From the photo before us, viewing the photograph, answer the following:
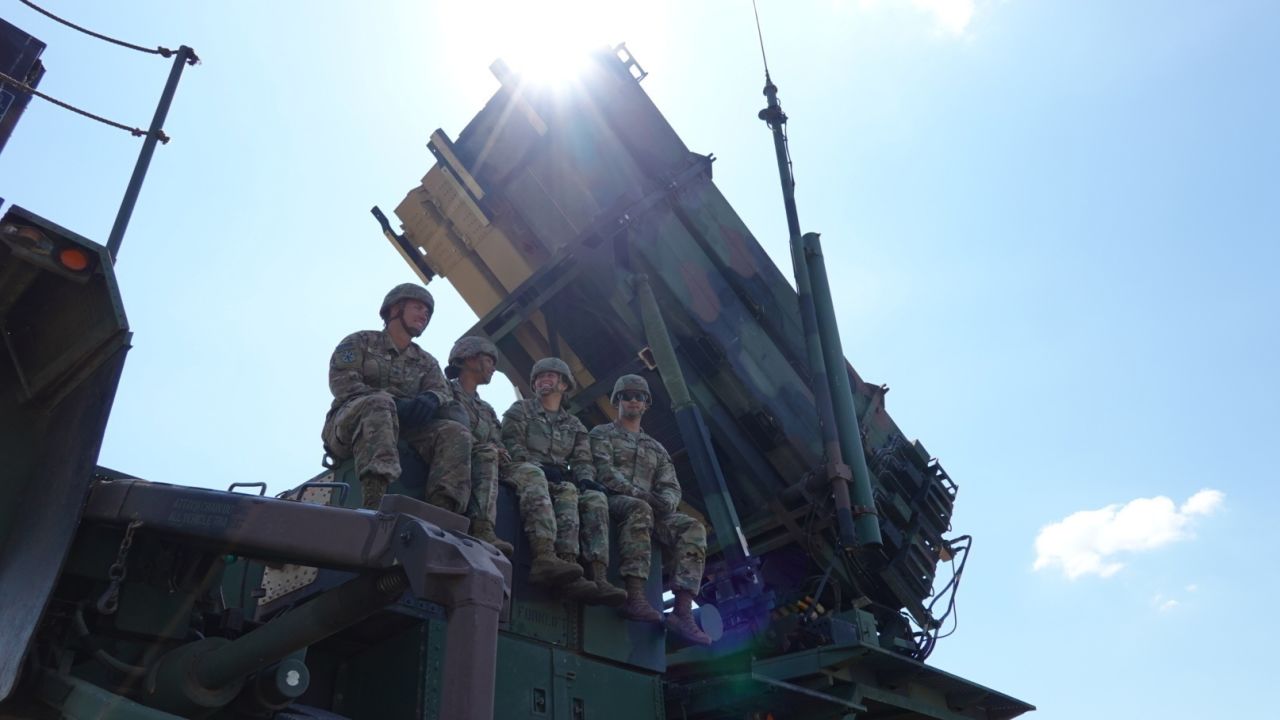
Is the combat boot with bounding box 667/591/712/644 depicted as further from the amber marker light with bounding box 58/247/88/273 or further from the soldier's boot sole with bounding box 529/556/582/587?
the amber marker light with bounding box 58/247/88/273

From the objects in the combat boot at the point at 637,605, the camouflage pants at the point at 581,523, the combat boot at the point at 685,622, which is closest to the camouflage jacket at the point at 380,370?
the camouflage pants at the point at 581,523

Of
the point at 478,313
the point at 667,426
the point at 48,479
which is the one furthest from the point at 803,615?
the point at 48,479

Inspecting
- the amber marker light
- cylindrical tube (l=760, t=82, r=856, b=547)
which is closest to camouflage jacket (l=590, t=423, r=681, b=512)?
cylindrical tube (l=760, t=82, r=856, b=547)

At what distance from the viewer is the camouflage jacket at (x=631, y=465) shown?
18.4 feet

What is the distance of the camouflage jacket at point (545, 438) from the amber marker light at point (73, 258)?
2601 millimetres

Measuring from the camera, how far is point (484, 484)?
4.59 metres

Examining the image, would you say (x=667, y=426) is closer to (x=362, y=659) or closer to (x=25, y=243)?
(x=362, y=659)

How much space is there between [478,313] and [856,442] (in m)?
3.23

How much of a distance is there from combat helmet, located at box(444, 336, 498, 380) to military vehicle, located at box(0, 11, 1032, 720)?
833 millimetres

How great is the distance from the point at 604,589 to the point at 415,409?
121cm

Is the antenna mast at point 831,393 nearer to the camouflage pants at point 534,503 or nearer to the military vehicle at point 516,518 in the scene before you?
the military vehicle at point 516,518

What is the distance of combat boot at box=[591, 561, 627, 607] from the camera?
4988mm

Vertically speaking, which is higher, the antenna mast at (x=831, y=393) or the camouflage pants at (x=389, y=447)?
the antenna mast at (x=831, y=393)

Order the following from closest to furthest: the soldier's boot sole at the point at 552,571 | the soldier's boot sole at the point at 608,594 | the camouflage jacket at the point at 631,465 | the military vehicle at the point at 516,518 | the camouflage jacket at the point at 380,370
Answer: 1. the military vehicle at the point at 516,518
2. the camouflage jacket at the point at 380,370
3. the soldier's boot sole at the point at 552,571
4. the soldier's boot sole at the point at 608,594
5. the camouflage jacket at the point at 631,465
